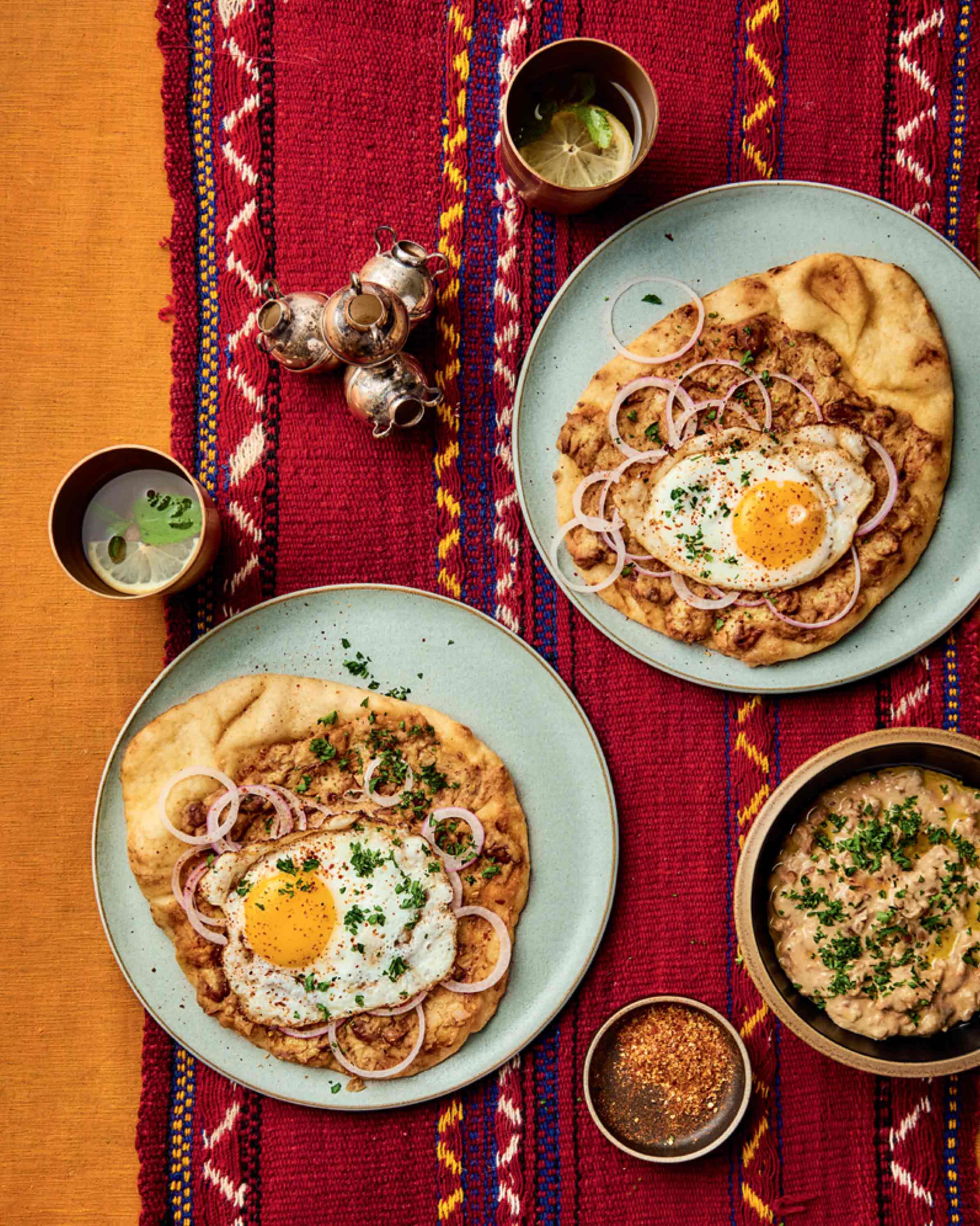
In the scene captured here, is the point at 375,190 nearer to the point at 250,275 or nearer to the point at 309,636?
the point at 250,275

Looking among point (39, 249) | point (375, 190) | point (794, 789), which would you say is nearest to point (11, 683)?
point (39, 249)

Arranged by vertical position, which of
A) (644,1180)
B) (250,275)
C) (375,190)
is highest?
(375,190)

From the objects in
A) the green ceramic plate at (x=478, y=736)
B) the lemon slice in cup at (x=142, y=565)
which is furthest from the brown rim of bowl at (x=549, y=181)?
the lemon slice in cup at (x=142, y=565)

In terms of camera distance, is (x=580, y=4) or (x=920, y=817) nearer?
(x=920, y=817)

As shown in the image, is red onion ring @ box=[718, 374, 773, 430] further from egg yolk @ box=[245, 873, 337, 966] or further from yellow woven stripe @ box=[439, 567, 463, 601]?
egg yolk @ box=[245, 873, 337, 966]

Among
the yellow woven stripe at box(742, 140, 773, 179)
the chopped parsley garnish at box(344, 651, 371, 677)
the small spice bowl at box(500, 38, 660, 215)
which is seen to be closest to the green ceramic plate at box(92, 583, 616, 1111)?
the chopped parsley garnish at box(344, 651, 371, 677)
